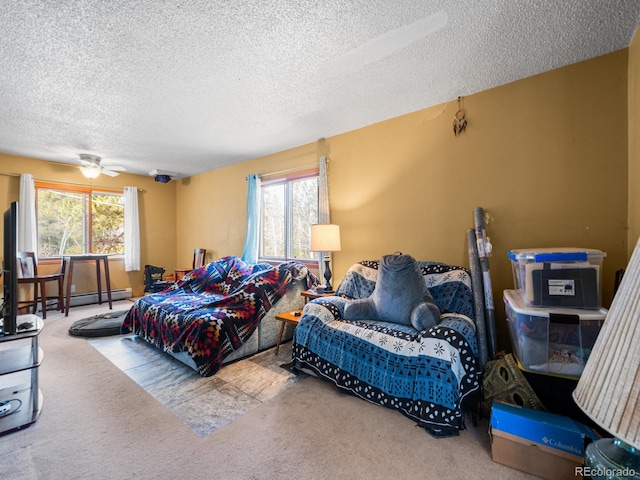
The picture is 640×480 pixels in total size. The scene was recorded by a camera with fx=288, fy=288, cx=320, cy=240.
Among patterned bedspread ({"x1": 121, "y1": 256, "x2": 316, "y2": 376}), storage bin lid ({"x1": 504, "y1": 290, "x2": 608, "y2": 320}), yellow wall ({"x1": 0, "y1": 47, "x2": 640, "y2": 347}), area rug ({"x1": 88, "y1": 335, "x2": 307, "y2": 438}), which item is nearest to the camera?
storage bin lid ({"x1": 504, "y1": 290, "x2": 608, "y2": 320})

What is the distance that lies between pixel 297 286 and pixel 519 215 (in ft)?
7.15

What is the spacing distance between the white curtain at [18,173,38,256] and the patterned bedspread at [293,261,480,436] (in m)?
4.54

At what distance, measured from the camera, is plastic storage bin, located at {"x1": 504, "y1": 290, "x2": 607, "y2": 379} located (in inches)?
58.9

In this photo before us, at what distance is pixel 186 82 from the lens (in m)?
2.29

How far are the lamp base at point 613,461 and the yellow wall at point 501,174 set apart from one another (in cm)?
149

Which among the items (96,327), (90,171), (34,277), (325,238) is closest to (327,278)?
(325,238)

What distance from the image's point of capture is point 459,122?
2.58 meters

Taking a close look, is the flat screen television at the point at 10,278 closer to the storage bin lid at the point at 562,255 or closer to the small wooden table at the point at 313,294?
the small wooden table at the point at 313,294

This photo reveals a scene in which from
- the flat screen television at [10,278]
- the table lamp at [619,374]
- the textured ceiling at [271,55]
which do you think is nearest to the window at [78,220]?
the textured ceiling at [271,55]

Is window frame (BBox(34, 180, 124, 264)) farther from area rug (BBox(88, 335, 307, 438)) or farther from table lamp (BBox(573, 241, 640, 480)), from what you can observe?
table lamp (BBox(573, 241, 640, 480))

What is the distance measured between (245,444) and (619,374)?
1.66 meters

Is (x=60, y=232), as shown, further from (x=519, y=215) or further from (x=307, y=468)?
(x=519, y=215)

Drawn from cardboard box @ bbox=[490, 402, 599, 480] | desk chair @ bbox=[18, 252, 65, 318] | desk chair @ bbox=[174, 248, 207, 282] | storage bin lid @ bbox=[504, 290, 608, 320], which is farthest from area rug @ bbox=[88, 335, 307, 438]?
desk chair @ bbox=[174, 248, 207, 282]

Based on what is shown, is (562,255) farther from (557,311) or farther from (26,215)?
(26,215)
